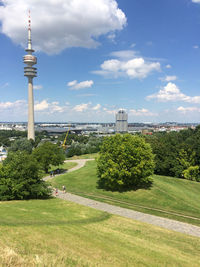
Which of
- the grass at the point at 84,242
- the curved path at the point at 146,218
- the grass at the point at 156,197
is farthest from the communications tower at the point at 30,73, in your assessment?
the grass at the point at 84,242

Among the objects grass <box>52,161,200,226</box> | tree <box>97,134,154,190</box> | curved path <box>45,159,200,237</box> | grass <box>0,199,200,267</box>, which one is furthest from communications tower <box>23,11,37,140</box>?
grass <box>0,199,200,267</box>

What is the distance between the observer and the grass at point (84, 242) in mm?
13172

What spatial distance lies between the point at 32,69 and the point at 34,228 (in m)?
133

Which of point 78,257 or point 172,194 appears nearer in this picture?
point 78,257

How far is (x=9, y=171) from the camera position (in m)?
32.7

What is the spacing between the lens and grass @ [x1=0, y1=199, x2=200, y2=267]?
13.2 metres

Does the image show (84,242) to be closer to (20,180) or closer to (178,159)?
(20,180)

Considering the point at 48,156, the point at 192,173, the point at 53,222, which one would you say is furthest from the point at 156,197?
the point at 48,156

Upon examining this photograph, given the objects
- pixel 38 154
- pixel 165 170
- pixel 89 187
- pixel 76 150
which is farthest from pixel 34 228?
pixel 76 150

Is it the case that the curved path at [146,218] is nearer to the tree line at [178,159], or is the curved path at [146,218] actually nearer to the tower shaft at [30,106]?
the tree line at [178,159]

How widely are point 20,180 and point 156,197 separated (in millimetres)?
22935

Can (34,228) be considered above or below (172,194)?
above

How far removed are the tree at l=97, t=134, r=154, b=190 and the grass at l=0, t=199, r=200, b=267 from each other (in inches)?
516

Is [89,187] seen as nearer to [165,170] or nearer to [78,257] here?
[165,170]
